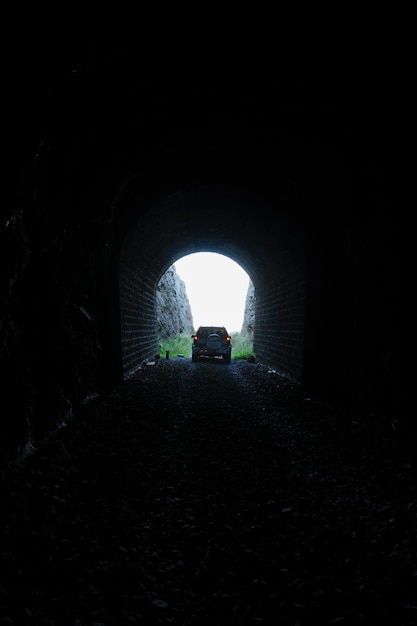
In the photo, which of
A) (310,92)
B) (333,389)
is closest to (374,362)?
(333,389)

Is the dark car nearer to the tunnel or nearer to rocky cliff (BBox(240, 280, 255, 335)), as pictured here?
the tunnel

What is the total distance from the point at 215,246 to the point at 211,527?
1555cm

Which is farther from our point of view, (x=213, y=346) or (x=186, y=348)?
(x=186, y=348)

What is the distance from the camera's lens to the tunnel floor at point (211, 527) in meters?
2.32

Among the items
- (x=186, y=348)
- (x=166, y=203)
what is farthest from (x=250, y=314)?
(x=166, y=203)

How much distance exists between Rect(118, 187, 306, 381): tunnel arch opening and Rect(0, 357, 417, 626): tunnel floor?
5.38m

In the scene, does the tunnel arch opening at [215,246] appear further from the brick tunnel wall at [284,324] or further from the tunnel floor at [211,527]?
the tunnel floor at [211,527]

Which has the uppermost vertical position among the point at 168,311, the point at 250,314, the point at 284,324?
the point at 168,311

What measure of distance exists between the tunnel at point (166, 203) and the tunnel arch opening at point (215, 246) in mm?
126

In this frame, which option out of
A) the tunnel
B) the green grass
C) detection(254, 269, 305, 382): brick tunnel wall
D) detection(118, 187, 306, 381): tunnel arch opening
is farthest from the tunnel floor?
the green grass

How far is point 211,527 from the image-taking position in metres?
3.27

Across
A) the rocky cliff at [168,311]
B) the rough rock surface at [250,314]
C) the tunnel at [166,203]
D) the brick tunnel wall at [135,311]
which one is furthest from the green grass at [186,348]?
the tunnel at [166,203]

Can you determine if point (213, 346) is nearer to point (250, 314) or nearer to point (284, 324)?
point (284, 324)

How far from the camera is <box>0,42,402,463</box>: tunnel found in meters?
4.48
